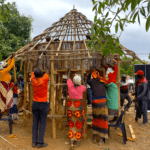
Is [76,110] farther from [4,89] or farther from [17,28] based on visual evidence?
[17,28]

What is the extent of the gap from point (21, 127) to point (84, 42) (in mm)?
3935

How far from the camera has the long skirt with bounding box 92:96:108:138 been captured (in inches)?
173

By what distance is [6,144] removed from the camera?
4.57 meters

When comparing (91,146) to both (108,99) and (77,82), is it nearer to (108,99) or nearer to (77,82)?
(108,99)

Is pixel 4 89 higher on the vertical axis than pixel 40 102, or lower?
higher

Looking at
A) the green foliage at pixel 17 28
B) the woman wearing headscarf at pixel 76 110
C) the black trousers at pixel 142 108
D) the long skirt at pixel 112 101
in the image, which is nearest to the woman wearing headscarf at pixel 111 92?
the long skirt at pixel 112 101

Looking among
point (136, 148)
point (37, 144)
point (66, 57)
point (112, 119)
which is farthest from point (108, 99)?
point (37, 144)

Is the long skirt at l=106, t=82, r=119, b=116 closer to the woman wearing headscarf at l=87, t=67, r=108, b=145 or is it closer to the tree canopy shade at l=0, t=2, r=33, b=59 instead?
the woman wearing headscarf at l=87, t=67, r=108, b=145

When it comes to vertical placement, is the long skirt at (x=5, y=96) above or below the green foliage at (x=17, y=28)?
below

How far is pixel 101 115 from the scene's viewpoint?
4.44m

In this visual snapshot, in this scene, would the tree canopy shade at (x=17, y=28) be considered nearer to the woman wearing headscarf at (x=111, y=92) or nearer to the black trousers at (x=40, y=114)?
the black trousers at (x=40, y=114)

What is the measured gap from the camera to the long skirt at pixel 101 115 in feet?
14.4

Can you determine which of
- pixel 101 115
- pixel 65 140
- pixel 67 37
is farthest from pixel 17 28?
pixel 101 115

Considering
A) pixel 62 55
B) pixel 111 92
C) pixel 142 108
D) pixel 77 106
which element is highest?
pixel 62 55
